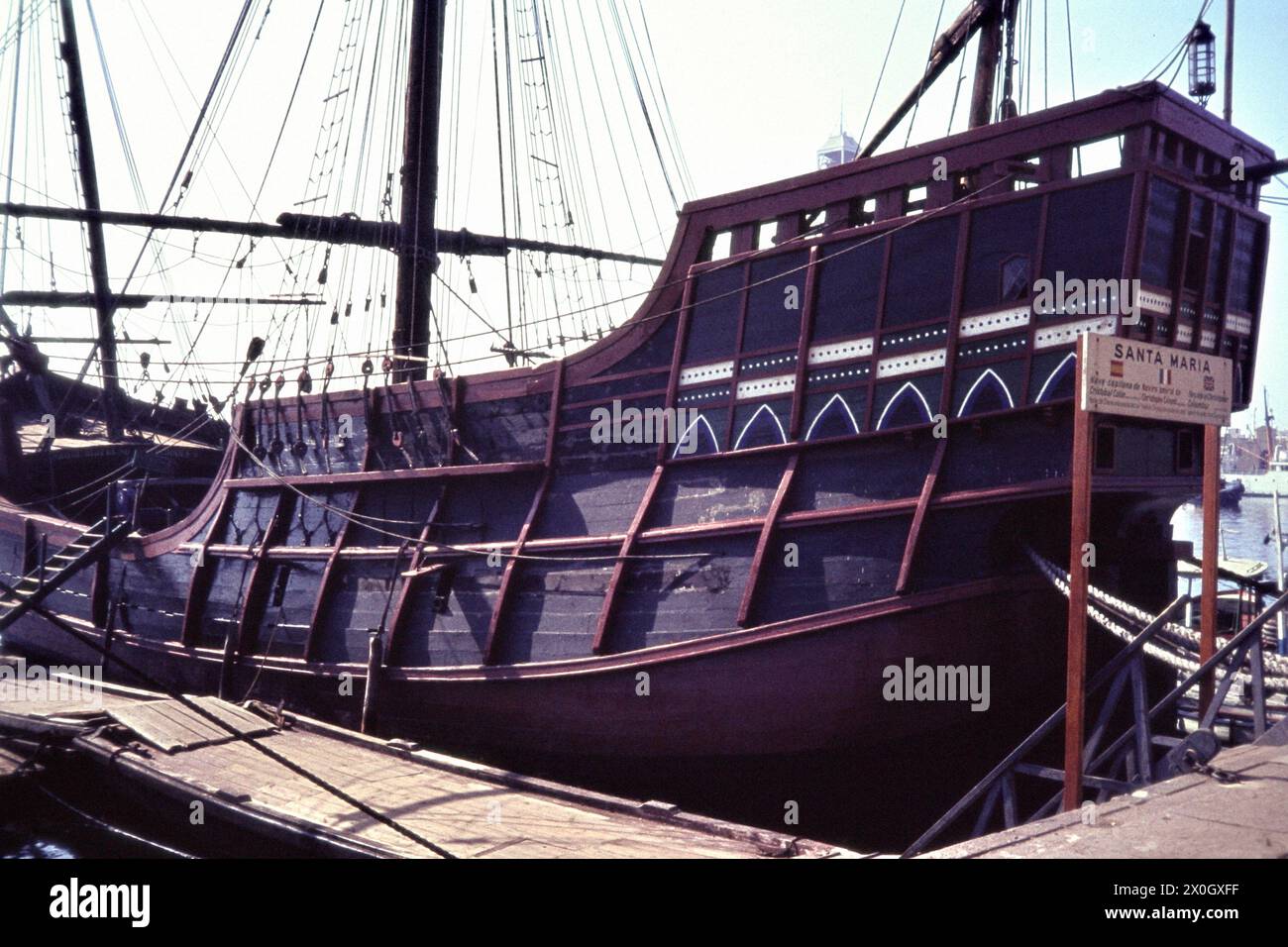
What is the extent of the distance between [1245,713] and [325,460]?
32.4ft

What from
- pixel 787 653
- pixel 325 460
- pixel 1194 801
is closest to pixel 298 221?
pixel 325 460

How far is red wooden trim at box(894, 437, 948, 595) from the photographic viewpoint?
6.45m

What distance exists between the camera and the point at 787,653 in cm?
687

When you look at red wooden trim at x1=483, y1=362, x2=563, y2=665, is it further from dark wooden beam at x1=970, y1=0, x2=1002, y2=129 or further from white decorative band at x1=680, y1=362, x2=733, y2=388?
dark wooden beam at x1=970, y1=0, x2=1002, y2=129

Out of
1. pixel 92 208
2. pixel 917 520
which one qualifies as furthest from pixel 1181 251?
pixel 92 208

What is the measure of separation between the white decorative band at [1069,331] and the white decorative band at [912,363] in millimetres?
640

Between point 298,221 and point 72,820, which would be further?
point 298,221

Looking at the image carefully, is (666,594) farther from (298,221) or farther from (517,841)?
(298,221)

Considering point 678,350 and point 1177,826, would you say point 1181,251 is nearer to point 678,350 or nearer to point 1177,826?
point 678,350

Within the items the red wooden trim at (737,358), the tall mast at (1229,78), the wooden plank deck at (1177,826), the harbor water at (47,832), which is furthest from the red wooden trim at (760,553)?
the tall mast at (1229,78)

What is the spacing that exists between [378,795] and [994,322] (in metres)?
5.79

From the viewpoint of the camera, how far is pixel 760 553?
23.1ft
